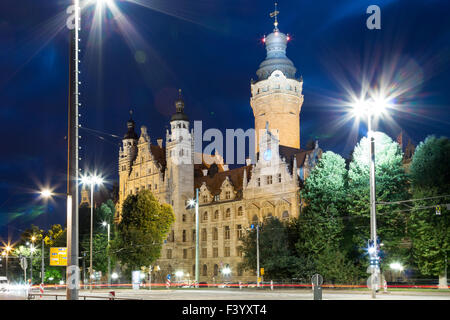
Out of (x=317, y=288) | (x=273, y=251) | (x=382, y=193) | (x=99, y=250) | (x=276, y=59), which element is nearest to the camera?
(x=317, y=288)

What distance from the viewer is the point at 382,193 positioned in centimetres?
5828

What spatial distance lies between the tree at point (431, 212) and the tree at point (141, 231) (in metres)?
37.0

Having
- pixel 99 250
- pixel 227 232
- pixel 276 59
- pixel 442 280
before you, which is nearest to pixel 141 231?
pixel 99 250

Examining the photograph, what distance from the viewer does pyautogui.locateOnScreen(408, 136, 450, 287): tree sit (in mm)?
52781

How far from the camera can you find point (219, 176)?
108 m

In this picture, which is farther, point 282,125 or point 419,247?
point 282,125

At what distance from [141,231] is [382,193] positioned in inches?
1401

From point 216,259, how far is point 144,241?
2035 centimetres

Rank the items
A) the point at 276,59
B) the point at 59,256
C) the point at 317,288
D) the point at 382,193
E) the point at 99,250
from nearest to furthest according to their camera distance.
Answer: the point at 317,288 → the point at 59,256 → the point at 382,193 → the point at 99,250 → the point at 276,59

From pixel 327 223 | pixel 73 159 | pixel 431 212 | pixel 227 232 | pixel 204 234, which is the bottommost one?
pixel 204 234

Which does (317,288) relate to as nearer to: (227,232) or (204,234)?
(227,232)

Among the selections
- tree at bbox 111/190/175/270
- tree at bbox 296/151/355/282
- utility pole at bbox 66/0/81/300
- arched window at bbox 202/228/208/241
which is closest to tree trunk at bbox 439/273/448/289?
tree at bbox 296/151/355/282
